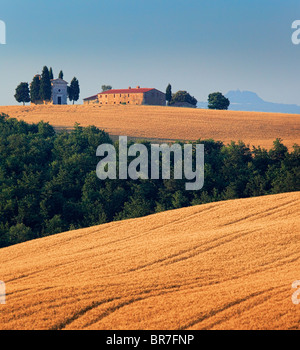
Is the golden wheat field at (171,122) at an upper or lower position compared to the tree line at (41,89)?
lower

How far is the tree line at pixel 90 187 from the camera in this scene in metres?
40.3

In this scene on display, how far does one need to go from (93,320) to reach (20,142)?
44731 mm

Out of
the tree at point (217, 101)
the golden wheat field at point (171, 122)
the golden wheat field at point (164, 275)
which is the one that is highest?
the tree at point (217, 101)

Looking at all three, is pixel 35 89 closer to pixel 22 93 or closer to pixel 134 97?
pixel 22 93

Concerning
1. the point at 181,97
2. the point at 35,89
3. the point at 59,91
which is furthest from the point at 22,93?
the point at 181,97

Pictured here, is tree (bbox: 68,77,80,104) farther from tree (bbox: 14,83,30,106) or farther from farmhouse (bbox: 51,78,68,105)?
tree (bbox: 14,83,30,106)

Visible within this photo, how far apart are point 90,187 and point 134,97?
68.9 m

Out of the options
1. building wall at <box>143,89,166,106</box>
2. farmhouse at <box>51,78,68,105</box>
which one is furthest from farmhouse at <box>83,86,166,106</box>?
farmhouse at <box>51,78,68,105</box>

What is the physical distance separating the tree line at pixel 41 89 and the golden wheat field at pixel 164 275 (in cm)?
8021

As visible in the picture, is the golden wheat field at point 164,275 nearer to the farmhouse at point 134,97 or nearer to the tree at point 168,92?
the farmhouse at point 134,97

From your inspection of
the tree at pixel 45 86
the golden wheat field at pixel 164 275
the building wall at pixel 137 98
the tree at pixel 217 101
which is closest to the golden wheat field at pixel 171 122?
the tree at pixel 45 86
